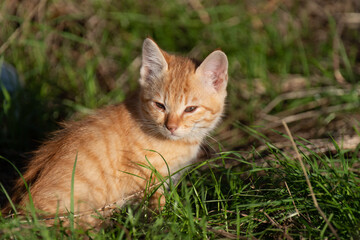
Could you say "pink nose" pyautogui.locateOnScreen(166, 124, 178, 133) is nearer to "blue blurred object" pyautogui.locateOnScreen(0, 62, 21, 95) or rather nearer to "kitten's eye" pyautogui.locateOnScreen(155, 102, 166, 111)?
"kitten's eye" pyautogui.locateOnScreen(155, 102, 166, 111)

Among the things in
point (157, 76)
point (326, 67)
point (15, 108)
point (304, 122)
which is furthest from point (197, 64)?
point (326, 67)

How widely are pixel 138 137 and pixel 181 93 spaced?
A: 478mm

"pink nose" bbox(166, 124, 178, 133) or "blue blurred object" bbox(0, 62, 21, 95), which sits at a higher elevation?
"blue blurred object" bbox(0, 62, 21, 95)

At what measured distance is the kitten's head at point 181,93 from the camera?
9.31 ft

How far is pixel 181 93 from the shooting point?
2.87 meters

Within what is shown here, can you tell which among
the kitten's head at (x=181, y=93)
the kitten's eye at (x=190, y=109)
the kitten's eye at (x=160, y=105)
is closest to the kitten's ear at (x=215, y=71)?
the kitten's head at (x=181, y=93)

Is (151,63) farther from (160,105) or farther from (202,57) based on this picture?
(202,57)

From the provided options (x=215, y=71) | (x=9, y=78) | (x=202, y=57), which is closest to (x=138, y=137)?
(x=215, y=71)

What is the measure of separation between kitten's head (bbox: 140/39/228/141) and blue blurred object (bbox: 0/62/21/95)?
1739 mm

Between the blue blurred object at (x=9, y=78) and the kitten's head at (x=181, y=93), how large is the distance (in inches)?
68.5

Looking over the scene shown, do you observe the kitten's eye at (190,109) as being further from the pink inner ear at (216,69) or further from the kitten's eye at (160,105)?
the pink inner ear at (216,69)

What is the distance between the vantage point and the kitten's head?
2.84 meters

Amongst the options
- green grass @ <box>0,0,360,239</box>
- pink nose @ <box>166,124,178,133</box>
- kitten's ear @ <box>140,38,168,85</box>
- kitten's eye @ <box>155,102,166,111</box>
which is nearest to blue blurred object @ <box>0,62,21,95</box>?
green grass @ <box>0,0,360,239</box>

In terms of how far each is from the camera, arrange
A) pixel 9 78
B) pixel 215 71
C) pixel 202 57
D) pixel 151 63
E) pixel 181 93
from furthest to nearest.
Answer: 1. pixel 202 57
2. pixel 9 78
3. pixel 151 63
4. pixel 215 71
5. pixel 181 93
